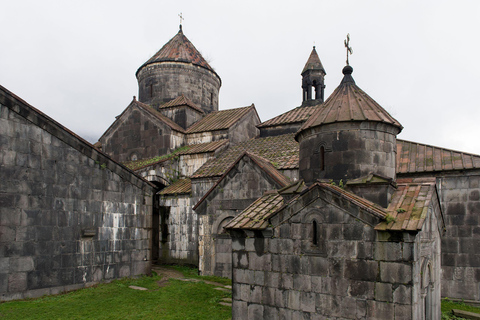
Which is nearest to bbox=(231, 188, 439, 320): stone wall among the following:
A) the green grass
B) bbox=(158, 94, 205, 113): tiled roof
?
the green grass

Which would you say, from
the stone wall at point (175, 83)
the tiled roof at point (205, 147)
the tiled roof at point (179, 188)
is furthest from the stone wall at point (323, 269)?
the stone wall at point (175, 83)

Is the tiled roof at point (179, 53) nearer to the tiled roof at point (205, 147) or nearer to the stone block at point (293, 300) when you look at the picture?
the tiled roof at point (205, 147)

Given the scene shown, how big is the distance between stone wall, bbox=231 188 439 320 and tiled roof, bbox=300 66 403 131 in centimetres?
151

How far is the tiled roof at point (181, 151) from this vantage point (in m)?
14.6

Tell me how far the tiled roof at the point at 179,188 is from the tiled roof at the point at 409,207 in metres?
8.40

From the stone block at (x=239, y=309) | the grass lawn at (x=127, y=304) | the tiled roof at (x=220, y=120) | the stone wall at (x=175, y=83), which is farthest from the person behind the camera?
the stone wall at (x=175, y=83)

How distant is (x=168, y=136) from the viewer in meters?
16.1

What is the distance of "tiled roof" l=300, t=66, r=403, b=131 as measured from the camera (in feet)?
20.3

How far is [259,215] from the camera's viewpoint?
646cm

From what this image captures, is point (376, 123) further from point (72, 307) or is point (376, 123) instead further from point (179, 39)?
point (179, 39)

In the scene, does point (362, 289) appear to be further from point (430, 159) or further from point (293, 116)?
point (293, 116)

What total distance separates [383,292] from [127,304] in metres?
5.41

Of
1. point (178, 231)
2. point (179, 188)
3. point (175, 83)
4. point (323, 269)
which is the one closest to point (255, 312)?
point (323, 269)

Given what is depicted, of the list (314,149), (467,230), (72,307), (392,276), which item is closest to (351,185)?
(314,149)
